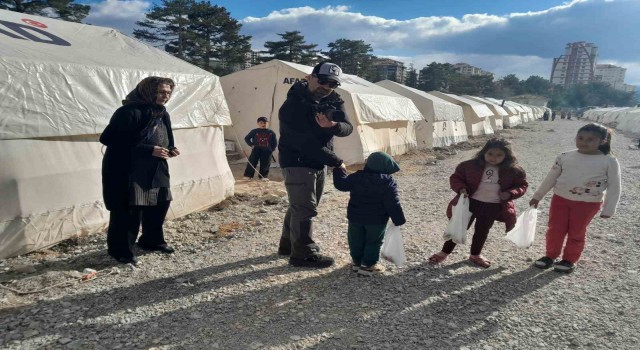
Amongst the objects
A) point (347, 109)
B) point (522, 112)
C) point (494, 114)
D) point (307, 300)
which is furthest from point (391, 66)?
point (307, 300)

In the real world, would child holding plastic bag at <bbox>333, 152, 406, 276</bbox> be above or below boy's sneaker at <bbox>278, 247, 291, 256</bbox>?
above

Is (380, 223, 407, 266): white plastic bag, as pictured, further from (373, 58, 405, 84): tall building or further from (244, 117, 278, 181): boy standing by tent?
(373, 58, 405, 84): tall building

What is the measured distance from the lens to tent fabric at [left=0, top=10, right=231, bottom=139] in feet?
12.6

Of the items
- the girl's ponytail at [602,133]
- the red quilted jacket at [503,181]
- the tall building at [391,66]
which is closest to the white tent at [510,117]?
the tall building at [391,66]

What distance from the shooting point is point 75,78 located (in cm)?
433

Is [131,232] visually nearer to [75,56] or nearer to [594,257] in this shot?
Result: [75,56]

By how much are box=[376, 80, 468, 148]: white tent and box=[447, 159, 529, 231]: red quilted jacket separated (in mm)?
11927

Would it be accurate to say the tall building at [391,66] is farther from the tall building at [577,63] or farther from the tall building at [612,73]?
the tall building at [612,73]

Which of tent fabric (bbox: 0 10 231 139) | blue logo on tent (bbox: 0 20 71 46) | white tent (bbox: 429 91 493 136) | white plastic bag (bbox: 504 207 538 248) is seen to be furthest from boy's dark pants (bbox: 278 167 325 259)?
white tent (bbox: 429 91 493 136)

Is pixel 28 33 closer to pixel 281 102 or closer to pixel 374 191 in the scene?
pixel 374 191

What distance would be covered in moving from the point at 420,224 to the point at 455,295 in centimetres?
224

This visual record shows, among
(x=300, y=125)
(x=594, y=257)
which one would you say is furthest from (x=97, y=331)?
(x=594, y=257)

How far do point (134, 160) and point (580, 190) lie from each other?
4.24 m

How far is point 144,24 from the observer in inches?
Answer: 1169
